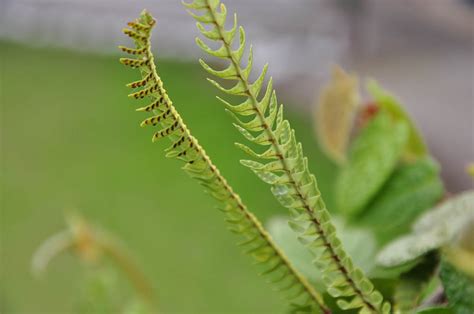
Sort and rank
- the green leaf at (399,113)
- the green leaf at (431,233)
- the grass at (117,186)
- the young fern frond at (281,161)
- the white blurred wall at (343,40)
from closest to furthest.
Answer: the young fern frond at (281,161), the green leaf at (431,233), the green leaf at (399,113), the grass at (117,186), the white blurred wall at (343,40)

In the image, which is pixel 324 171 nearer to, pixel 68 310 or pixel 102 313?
pixel 68 310

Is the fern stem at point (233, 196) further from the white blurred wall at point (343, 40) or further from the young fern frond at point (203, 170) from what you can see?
the white blurred wall at point (343, 40)

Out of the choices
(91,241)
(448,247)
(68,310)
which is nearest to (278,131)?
(448,247)

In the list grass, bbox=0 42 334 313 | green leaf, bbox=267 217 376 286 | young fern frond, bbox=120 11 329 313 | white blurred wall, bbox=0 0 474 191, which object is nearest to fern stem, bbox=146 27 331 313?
young fern frond, bbox=120 11 329 313

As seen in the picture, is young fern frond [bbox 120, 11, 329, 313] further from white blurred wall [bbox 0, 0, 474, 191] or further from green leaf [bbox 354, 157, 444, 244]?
white blurred wall [bbox 0, 0, 474, 191]

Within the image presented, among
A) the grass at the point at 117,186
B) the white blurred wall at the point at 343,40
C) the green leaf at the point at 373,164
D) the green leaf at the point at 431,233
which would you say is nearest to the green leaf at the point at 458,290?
the green leaf at the point at 431,233

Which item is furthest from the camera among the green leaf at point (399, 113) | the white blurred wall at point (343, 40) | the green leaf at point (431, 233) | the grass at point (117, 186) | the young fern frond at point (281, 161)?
the white blurred wall at point (343, 40)
